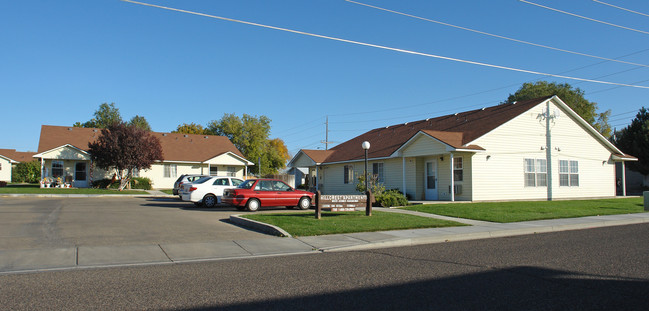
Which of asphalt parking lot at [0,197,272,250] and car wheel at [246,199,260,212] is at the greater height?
car wheel at [246,199,260,212]

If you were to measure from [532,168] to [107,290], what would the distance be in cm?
2333

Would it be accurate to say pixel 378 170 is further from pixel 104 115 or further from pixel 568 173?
pixel 104 115

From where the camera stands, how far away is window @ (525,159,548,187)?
2466 cm

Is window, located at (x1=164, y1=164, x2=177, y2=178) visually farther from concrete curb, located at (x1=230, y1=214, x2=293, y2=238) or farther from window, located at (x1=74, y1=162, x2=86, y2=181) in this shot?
concrete curb, located at (x1=230, y1=214, x2=293, y2=238)

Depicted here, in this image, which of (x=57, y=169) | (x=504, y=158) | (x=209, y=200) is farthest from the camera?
(x=57, y=169)

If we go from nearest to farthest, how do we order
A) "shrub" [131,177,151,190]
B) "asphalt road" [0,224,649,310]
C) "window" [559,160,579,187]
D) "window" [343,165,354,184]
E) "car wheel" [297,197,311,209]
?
"asphalt road" [0,224,649,310] < "car wheel" [297,197,311,209] < "window" [559,160,579,187] < "window" [343,165,354,184] < "shrub" [131,177,151,190]

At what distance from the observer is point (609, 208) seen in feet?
64.7

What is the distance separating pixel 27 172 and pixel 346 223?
61234 mm

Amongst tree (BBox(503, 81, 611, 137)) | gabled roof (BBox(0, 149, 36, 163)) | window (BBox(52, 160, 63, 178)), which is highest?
tree (BBox(503, 81, 611, 137))

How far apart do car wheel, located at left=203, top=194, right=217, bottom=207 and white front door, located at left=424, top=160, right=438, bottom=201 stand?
38.1ft

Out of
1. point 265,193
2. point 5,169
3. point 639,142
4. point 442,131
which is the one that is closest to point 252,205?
point 265,193

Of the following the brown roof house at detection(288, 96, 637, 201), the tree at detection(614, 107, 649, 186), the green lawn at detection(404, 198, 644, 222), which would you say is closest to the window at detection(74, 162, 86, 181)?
the brown roof house at detection(288, 96, 637, 201)

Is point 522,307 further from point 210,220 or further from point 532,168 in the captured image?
point 532,168

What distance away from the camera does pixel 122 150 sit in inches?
1384
